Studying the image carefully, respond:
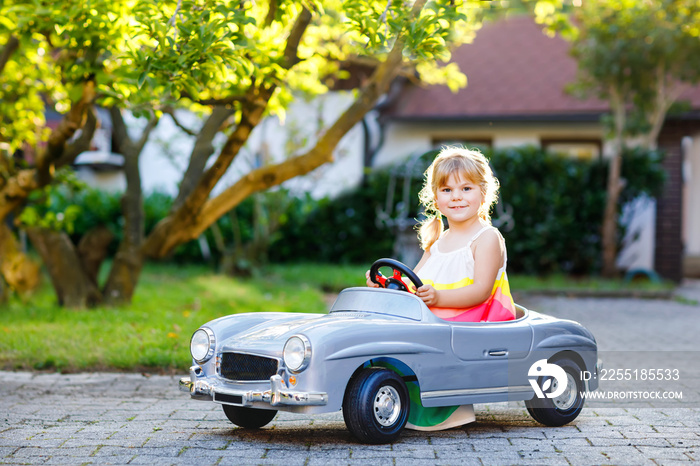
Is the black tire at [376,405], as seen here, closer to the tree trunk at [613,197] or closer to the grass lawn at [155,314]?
the grass lawn at [155,314]

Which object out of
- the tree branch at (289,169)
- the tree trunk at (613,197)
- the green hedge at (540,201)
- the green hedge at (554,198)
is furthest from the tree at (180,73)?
the tree trunk at (613,197)

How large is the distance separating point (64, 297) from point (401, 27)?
18.7ft

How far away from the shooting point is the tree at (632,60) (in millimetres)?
13398

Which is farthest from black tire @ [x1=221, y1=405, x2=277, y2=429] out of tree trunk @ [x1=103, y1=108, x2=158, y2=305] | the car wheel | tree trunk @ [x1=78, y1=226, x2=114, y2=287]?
tree trunk @ [x1=78, y1=226, x2=114, y2=287]

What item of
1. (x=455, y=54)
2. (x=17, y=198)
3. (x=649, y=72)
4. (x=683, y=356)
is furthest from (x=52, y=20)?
(x=455, y=54)

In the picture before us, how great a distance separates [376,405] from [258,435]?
81 cm

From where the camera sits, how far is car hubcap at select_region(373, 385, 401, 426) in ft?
13.1

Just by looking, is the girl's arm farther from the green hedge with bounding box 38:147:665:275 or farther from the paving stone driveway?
the green hedge with bounding box 38:147:665:275

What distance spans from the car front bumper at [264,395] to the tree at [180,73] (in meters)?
2.12

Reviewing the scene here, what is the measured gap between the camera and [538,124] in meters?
17.4

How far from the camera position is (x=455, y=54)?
1992 centimetres

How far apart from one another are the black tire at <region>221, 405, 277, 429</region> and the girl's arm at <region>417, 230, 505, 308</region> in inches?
43.5

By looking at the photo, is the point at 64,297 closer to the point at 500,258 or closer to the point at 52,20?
the point at 52,20

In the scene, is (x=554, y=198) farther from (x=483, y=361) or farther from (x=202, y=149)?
(x=483, y=361)
